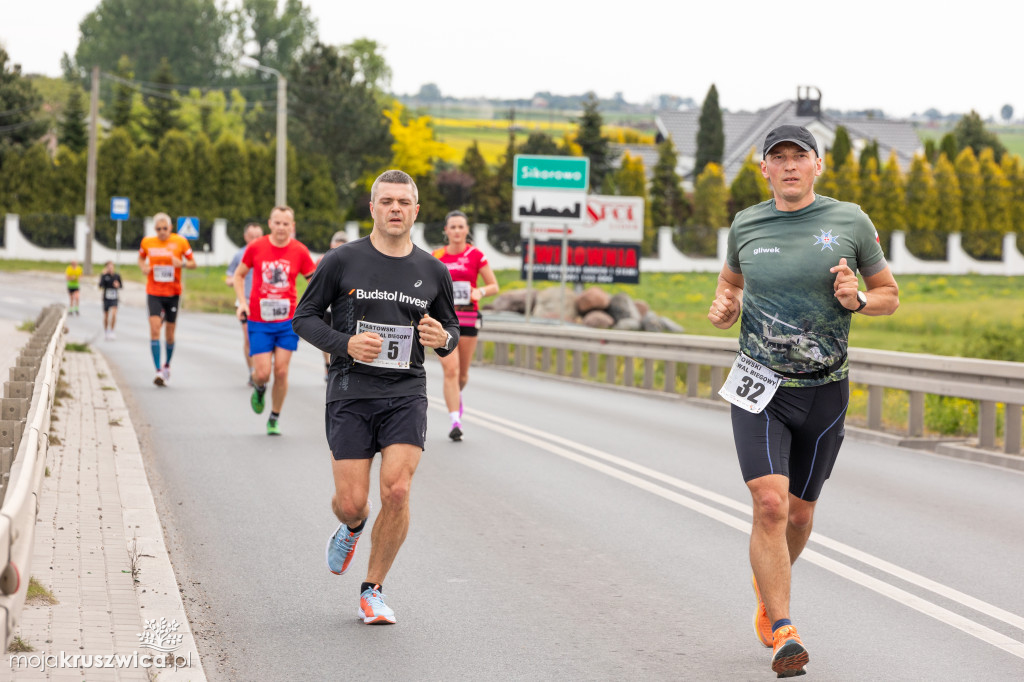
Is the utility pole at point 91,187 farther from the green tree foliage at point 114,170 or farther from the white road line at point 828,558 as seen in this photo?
the white road line at point 828,558

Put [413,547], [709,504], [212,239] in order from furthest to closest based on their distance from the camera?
[212,239]
[709,504]
[413,547]

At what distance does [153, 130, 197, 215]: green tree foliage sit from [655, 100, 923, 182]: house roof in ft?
182

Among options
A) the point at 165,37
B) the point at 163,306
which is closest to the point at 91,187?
the point at 163,306

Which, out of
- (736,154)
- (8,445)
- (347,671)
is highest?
(736,154)

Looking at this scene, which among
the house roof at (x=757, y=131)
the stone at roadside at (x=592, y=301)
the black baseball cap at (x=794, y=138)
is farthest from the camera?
the house roof at (x=757, y=131)

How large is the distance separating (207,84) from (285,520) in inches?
5469

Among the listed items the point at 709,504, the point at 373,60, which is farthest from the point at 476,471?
the point at 373,60

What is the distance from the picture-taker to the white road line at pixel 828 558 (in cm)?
637

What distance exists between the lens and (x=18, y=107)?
3024 inches

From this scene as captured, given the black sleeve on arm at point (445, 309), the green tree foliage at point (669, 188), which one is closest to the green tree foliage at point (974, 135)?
the green tree foliage at point (669, 188)

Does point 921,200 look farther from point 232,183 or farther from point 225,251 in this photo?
point 225,251

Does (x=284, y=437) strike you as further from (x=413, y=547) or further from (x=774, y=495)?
(x=774, y=495)

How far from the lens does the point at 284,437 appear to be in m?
13.0

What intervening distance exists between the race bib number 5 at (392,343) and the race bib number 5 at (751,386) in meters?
1.44
